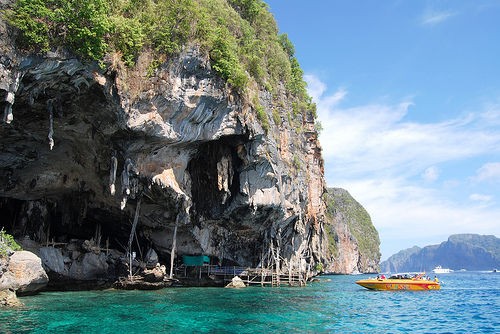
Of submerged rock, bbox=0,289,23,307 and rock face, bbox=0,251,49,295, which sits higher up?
rock face, bbox=0,251,49,295

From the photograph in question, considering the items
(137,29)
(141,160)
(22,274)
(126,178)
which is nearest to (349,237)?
(141,160)

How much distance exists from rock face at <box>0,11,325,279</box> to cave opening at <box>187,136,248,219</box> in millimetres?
79

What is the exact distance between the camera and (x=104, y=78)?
19.4 metres

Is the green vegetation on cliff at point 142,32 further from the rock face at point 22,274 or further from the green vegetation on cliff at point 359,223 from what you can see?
the green vegetation on cliff at point 359,223

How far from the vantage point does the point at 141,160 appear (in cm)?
2386

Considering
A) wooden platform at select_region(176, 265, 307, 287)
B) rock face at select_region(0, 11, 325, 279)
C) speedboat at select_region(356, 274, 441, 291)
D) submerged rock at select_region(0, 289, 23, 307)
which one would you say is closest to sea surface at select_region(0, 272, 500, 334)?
submerged rock at select_region(0, 289, 23, 307)

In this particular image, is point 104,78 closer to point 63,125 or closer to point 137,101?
point 137,101

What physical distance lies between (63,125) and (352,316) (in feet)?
Result: 56.0

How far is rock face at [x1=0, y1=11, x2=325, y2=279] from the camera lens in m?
19.9

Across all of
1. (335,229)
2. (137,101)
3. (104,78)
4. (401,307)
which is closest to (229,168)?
(137,101)

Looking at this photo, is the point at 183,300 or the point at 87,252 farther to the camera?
the point at 87,252

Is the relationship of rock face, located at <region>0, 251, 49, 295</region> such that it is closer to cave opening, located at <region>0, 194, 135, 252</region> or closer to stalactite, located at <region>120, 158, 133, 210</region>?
stalactite, located at <region>120, 158, 133, 210</region>

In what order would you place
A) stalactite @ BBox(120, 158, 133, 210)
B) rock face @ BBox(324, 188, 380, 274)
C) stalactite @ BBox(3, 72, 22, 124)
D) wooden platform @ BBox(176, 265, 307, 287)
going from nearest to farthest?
1. stalactite @ BBox(3, 72, 22, 124)
2. stalactite @ BBox(120, 158, 133, 210)
3. wooden platform @ BBox(176, 265, 307, 287)
4. rock face @ BBox(324, 188, 380, 274)

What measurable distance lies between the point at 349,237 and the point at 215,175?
92.9 metres
